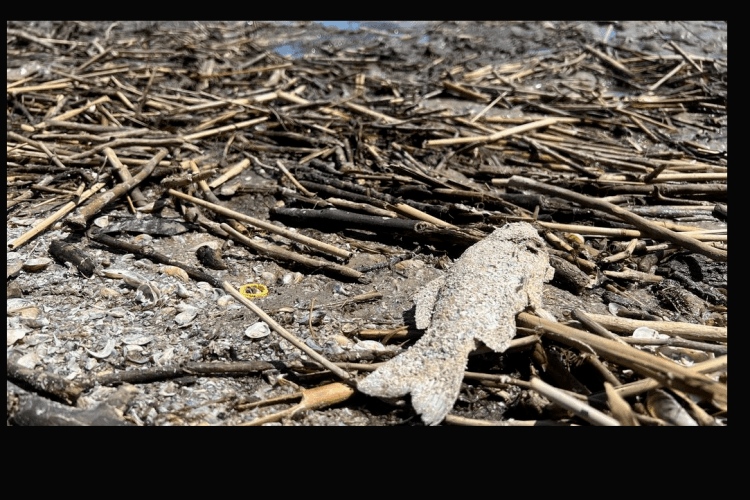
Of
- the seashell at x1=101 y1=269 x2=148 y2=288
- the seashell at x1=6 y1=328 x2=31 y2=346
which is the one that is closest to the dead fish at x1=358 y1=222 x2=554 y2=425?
the seashell at x1=101 y1=269 x2=148 y2=288

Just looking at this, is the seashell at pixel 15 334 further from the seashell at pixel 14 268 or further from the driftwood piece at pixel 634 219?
the driftwood piece at pixel 634 219

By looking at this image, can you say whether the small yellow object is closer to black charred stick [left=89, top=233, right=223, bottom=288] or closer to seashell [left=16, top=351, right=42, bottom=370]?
black charred stick [left=89, top=233, right=223, bottom=288]

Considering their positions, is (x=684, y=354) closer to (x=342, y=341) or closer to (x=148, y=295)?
(x=342, y=341)

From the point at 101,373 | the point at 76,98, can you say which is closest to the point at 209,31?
the point at 76,98

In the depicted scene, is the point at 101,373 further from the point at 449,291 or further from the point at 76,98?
the point at 76,98

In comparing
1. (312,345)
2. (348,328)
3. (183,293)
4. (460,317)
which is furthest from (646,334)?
(183,293)

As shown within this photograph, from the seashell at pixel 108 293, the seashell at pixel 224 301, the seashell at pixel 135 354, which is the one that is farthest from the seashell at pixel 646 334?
the seashell at pixel 108 293
